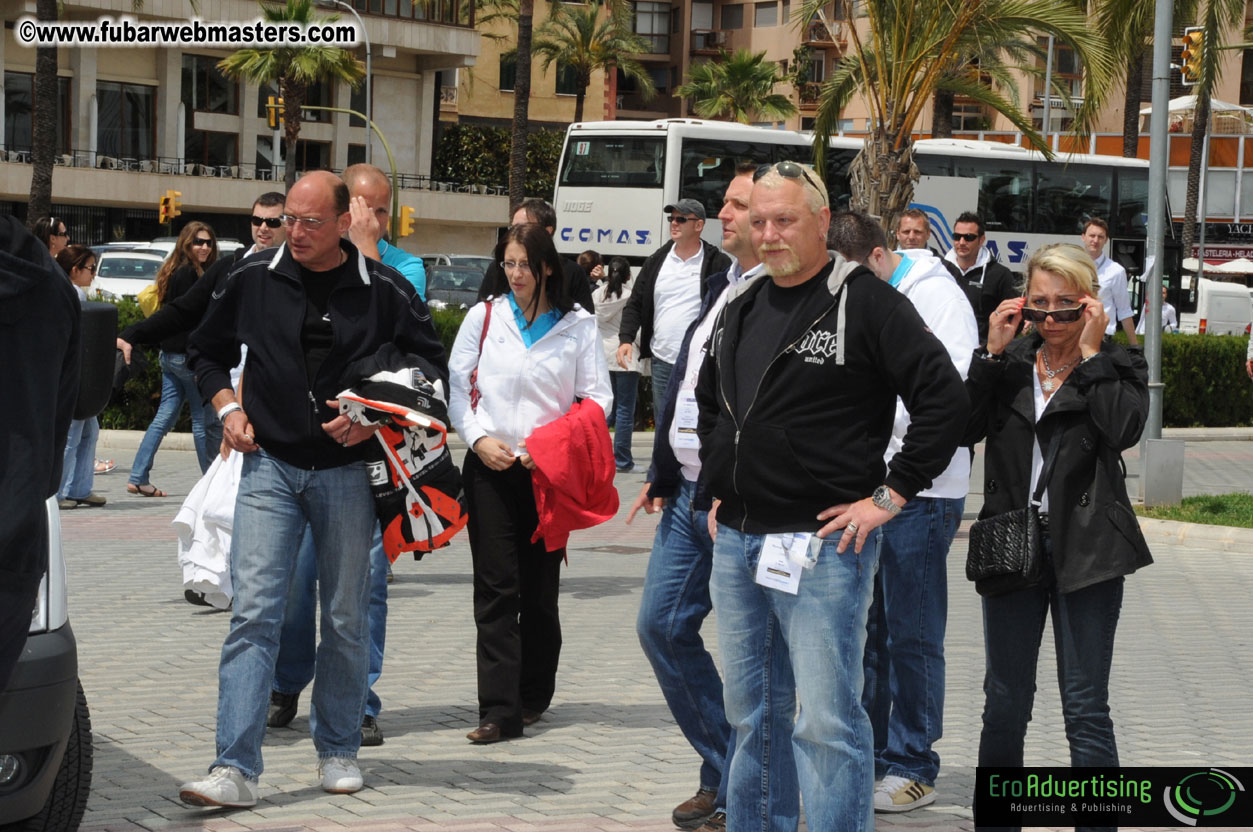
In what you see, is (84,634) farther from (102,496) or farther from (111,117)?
(111,117)

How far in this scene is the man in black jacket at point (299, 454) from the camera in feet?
17.4

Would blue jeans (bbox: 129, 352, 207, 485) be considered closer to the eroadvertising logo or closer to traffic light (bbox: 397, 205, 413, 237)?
the eroadvertising logo

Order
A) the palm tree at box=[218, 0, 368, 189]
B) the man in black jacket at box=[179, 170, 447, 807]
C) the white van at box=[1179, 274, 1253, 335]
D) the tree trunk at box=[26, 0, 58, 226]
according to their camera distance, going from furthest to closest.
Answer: the palm tree at box=[218, 0, 368, 189]
the white van at box=[1179, 274, 1253, 335]
the tree trunk at box=[26, 0, 58, 226]
the man in black jacket at box=[179, 170, 447, 807]

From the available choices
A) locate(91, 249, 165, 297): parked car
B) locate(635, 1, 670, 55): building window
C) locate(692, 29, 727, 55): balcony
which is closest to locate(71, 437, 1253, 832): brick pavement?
locate(91, 249, 165, 297): parked car

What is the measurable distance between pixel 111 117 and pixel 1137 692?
5407 cm

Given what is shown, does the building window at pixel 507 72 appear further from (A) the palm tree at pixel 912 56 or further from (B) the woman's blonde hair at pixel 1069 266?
(B) the woman's blonde hair at pixel 1069 266

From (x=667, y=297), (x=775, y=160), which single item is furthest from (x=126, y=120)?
(x=667, y=297)

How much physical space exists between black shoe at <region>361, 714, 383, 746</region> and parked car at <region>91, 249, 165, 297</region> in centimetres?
2811

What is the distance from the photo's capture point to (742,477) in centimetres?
427

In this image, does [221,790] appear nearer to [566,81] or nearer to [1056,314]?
[1056,314]

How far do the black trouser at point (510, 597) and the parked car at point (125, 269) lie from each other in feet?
91.5

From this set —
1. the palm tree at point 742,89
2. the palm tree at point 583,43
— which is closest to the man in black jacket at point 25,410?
the palm tree at point 583,43

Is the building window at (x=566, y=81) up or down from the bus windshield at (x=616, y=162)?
up

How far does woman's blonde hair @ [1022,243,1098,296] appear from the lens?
15.5ft
